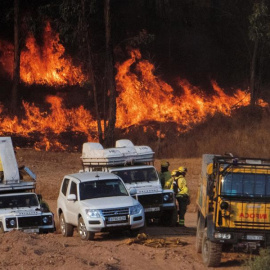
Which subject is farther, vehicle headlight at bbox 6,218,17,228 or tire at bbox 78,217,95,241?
vehicle headlight at bbox 6,218,17,228

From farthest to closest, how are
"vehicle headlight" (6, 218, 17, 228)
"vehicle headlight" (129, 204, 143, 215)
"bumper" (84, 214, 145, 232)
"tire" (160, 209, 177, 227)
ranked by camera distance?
"tire" (160, 209, 177, 227)
"vehicle headlight" (6, 218, 17, 228)
"vehicle headlight" (129, 204, 143, 215)
"bumper" (84, 214, 145, 232)

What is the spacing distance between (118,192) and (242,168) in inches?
203

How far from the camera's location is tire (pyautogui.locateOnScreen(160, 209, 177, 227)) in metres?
20.7

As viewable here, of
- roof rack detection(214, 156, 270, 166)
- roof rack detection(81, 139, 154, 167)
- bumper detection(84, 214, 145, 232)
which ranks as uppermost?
roof rack detection(214, 156, 270, 166)

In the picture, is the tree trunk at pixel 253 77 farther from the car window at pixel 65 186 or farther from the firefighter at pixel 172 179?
the car window at pixel 65 186

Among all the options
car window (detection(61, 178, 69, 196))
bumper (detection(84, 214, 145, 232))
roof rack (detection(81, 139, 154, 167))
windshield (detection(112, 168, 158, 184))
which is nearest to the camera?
bumper (detection(84, 214, 145, 232))

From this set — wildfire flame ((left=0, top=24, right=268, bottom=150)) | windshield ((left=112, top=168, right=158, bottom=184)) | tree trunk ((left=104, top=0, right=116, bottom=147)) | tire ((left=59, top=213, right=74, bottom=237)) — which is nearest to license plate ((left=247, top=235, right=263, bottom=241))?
tire ((left=59, top=213, right=74, bottom=237))

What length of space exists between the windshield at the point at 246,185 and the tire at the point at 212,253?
1.08m

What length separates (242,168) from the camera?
14.1 m

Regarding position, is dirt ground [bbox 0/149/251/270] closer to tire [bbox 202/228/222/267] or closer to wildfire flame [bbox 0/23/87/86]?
tire [bbox 202/228/222/267]

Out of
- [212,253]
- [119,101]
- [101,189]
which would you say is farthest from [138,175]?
[119,101]

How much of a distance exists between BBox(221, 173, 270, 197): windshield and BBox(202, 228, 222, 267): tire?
1.08m

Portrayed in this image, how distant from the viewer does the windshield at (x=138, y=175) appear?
21219mm

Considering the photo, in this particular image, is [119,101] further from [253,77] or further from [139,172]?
[139,172]
